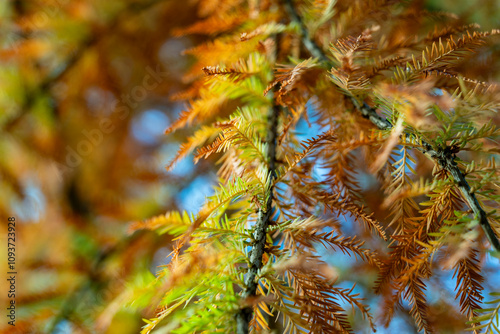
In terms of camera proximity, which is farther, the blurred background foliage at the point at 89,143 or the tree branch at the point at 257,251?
the blurred background foliage at the point at 89,143

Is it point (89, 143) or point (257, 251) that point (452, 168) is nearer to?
point (257, 251)

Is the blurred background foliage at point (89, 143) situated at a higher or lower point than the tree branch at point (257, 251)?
higher

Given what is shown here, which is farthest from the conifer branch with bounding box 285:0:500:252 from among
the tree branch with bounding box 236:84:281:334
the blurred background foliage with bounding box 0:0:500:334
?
the blurred background foliage with bounding box 0:0:500:334

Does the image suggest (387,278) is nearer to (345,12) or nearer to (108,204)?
(345,12)

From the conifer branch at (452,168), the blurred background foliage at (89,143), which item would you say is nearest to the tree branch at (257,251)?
the conifer branch at (452,168)

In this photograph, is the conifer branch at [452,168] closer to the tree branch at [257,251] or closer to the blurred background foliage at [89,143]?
the tree branch at [257,251]

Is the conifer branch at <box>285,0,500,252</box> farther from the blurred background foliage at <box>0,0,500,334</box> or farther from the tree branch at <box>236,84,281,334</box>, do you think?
the blurred background foliage at <box>0,0,500,334</box>

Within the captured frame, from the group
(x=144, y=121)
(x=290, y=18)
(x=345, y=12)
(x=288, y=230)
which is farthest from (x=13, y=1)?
(x=288, y=230)

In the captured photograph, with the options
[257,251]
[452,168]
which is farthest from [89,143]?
[452,168]
